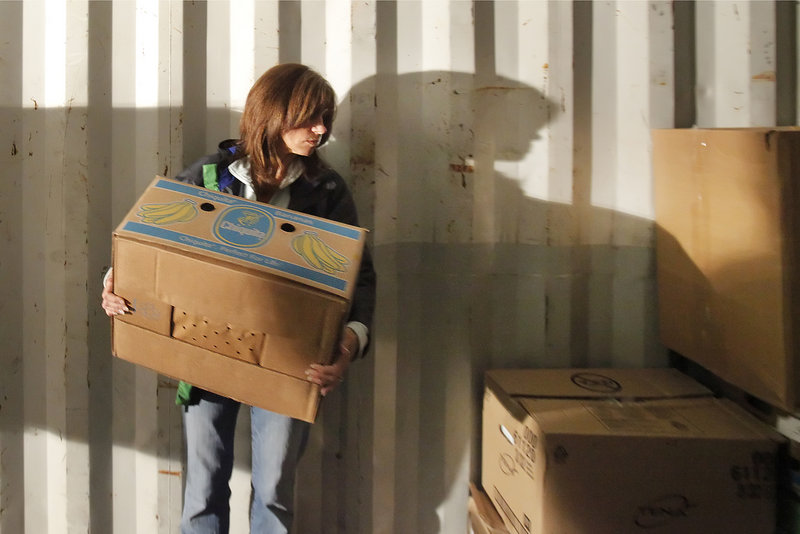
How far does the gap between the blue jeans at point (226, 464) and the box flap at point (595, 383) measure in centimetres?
54

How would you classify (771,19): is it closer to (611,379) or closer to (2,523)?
(611,379)

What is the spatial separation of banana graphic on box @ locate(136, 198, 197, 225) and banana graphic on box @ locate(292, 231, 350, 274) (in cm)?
20

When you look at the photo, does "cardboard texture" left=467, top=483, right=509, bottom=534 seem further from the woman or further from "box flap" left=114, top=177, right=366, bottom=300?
"box flap" left=114, top=177, right=366, bottom=300

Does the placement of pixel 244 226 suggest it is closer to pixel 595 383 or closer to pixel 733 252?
pixel 595 383

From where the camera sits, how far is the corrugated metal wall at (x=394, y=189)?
4.57 feet

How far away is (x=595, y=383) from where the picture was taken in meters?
1.29

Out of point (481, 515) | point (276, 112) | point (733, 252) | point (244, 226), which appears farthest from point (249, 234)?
point (733, 252)

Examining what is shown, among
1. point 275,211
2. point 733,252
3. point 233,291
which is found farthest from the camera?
point 733,252

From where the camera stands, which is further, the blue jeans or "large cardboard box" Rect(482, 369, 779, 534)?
the blue jeans

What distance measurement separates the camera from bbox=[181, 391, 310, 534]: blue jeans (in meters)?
1.17

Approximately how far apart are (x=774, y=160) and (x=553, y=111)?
0.56 metres

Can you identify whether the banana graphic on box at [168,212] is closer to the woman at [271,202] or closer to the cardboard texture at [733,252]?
the woman at [271,202]

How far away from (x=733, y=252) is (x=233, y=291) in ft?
3.45

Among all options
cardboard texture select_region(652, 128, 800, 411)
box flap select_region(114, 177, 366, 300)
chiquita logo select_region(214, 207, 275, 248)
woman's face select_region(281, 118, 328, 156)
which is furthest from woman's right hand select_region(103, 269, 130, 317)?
cardboard texture select_region(652, 128, 800, 411)
